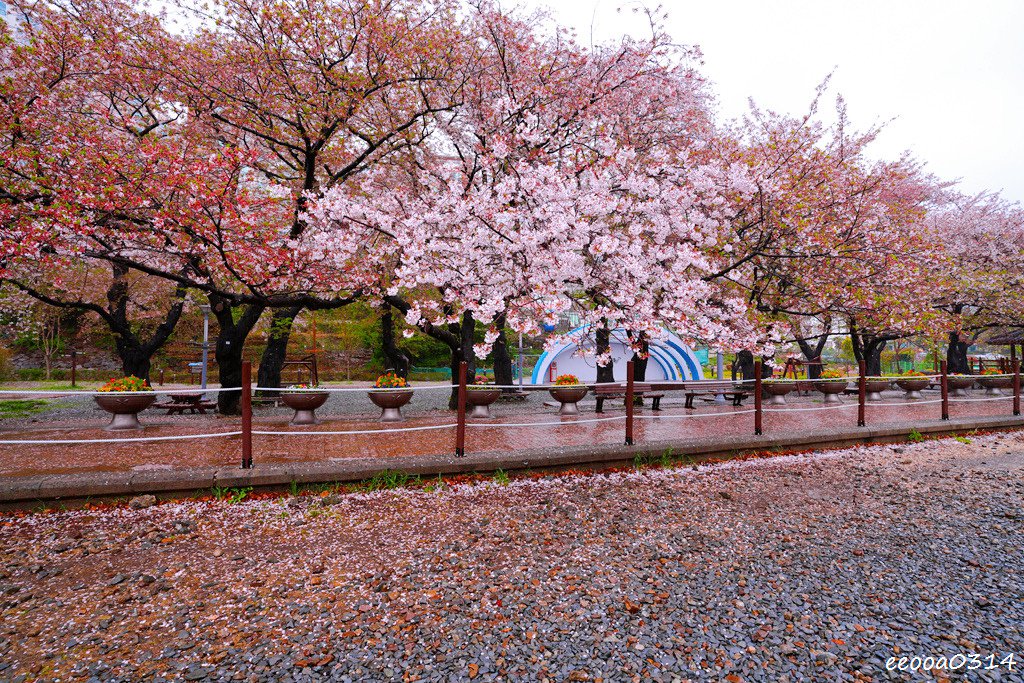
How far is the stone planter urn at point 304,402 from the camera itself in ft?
33.1

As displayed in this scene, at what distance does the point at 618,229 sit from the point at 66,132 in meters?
10.1

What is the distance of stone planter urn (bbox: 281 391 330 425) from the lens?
10.1 meters

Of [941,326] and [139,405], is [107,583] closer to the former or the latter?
[139,405]

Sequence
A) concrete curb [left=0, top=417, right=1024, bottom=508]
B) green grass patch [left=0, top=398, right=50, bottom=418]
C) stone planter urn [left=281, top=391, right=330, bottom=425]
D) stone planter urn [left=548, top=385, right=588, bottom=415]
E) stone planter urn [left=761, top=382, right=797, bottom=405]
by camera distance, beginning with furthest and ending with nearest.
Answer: stone planter urn [left=761, top=382, right=797, bottom=405]
green grass patch [left=0, top=398, right=50, bottom=418]
stone planter urn [left=548, top=385, right=588, bottom=415]
stone planter urn [left=281, top=391, right=330, bottom=425]
concrete curb [left=0, top=417, right=1024, bottom=508]

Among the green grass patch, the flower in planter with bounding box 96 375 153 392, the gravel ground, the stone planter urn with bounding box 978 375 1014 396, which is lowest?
the gravel ground

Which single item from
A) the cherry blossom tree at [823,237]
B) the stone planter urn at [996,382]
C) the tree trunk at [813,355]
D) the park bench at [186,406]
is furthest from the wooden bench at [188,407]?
the stone planter urn at [996,382]

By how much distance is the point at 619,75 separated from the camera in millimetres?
11188

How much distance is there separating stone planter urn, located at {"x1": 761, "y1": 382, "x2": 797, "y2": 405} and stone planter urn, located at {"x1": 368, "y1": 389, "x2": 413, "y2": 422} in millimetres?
9441

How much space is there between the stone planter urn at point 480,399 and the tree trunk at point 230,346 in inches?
208

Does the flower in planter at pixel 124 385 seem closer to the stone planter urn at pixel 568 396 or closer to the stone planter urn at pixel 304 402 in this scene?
the stone planter urn at pixel 304 402

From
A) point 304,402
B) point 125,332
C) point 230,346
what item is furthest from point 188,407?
point 125,332

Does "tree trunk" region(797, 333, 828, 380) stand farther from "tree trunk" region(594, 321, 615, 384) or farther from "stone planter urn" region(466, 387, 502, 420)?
"stone planter urn" region(466, 387, 502, 420)

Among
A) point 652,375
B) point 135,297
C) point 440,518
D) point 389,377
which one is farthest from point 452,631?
point 135,297

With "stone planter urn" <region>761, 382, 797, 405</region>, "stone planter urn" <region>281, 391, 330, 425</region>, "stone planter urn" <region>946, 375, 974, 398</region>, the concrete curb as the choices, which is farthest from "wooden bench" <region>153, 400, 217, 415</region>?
"stone planter urn" <region>946, 375, 974, 398</region>
